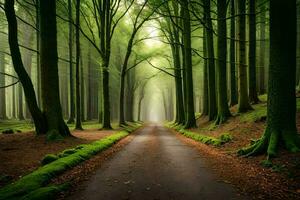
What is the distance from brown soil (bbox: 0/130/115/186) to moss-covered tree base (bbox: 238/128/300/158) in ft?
21.1

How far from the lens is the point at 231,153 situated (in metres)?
9.63

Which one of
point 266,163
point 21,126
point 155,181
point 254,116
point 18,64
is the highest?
point 18,64

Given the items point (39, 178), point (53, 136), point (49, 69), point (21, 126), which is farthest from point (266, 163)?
point (21, 126)

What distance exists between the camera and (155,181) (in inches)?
244

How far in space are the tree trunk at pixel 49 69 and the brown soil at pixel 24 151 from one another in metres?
1.05

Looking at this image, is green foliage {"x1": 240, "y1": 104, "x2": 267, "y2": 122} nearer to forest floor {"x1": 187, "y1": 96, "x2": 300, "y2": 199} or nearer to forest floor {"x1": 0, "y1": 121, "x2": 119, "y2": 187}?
forest floor {"x1": 187, "y1": 96, "x2": 300, "y2": 199}

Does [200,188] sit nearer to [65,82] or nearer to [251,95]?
[251,95]

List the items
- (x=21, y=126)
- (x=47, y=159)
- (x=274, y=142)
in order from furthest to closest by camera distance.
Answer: (x=21, y=126) < (x=47, y=159) < (x=274, y=142)

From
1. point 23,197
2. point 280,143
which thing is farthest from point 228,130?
point 23,197

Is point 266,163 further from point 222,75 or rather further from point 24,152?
point 222,75

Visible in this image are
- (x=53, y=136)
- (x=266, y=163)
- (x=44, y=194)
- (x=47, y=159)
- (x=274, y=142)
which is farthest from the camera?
(x=53, y=136)

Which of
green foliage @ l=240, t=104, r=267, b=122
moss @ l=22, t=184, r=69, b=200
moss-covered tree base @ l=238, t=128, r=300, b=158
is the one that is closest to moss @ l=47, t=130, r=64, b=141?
moss @ l=22, t=184, r=69, b=200

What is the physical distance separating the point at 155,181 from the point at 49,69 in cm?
882

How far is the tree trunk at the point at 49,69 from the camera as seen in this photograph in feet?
41.8
